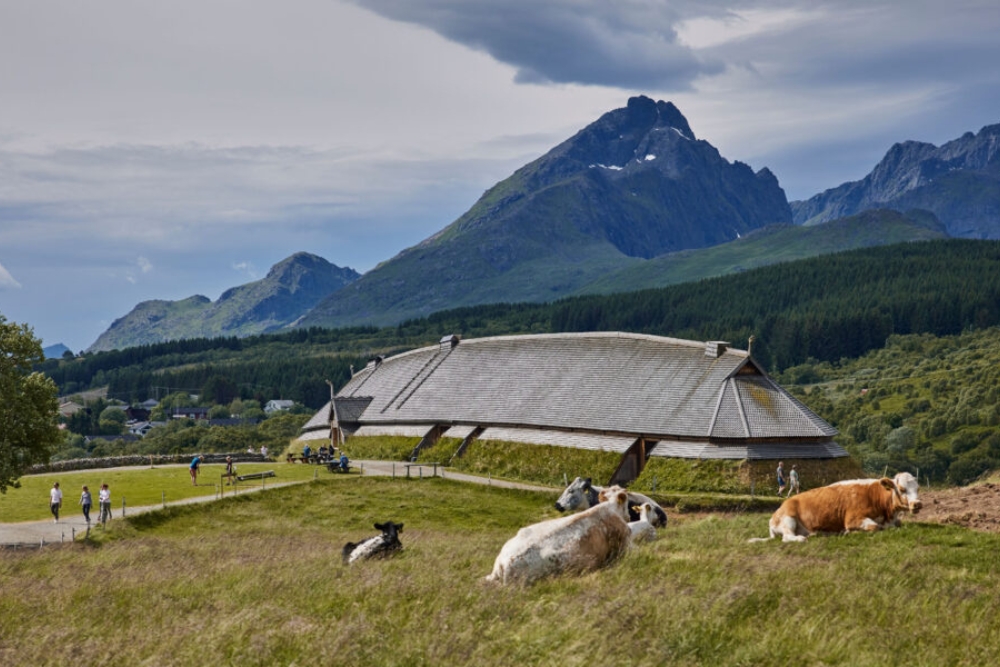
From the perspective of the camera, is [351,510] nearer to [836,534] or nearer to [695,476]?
[695,476]

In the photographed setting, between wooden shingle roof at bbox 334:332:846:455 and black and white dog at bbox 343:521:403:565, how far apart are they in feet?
118

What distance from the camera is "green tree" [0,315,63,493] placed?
131 ft

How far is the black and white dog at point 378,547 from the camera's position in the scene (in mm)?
22203

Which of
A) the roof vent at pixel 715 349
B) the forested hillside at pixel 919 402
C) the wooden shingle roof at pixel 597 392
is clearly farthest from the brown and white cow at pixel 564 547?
the forested hillside at pixel 919 402

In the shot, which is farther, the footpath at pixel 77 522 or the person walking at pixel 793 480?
the person walking at pixel 793 480

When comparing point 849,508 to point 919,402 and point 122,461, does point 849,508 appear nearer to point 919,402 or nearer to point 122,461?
point 122,461

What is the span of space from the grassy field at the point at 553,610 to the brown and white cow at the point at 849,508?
637 millimetres

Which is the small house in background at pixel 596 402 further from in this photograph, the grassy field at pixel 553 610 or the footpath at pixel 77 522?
the grassy field at pixel 553 610

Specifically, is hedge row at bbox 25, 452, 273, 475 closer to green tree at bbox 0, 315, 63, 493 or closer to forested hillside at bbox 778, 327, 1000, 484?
green tree at bbox 0, 315, 63, 493

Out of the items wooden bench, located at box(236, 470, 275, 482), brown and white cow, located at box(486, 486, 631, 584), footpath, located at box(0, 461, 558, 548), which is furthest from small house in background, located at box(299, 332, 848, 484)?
brown and white cow, located at box(486, 486, 631, 584)

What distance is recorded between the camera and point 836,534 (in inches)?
782

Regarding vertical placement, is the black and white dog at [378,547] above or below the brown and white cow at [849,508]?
below

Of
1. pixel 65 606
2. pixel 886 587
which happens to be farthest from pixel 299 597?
pixel 886 587

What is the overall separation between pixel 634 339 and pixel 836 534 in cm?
4868
